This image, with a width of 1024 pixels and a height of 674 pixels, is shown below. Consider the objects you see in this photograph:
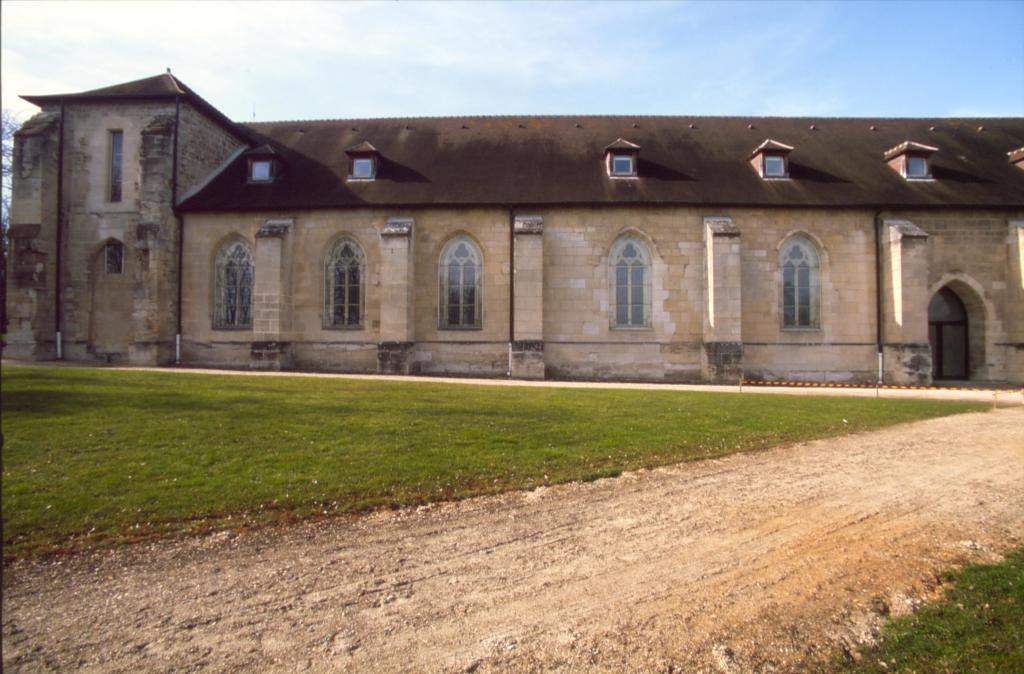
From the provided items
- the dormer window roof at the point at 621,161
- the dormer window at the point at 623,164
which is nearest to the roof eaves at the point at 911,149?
the dormer window roof at the point at 621,161

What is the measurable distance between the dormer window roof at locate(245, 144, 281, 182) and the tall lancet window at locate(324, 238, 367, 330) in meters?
4.56

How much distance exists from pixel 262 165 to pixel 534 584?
77.8 ft

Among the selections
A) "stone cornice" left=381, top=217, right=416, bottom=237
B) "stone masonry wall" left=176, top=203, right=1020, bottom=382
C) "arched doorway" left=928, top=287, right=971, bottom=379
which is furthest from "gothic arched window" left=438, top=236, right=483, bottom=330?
"arched doorway" left=928, top=287, right=971, bottom=379

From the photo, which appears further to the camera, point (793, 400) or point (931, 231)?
point (931, 231)

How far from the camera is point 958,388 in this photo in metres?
20.1

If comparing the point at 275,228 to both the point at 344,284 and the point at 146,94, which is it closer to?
the point at 344,284

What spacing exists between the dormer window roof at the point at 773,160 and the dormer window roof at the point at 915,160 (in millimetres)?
4477

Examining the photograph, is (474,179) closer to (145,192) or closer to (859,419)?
(145,192)

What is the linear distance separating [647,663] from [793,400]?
1297cm

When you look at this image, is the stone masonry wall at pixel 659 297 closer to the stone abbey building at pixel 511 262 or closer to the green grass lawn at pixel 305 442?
the stone abbey building at pixel 511 262

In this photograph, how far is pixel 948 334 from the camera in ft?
76.0

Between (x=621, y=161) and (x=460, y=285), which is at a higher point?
(x=621, y=161)

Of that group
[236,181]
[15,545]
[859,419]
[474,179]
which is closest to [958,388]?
[859,419]

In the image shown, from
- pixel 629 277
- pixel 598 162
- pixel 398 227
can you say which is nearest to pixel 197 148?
pixel 398 227
